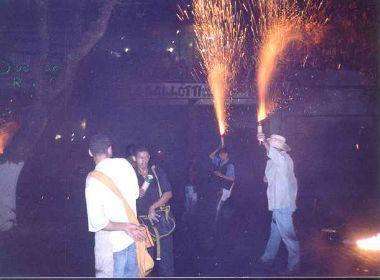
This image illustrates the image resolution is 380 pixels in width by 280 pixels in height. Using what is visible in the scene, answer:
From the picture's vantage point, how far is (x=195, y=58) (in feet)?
44.4

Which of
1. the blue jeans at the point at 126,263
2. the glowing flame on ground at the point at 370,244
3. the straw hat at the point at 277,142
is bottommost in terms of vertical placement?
the glowing flame on ground at the point at 370,244

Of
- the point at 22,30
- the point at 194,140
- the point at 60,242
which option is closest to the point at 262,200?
the point at 194,140

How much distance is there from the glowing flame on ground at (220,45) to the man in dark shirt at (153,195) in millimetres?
7029

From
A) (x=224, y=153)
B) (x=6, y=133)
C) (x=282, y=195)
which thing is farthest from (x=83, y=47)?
(x=282, y=195)

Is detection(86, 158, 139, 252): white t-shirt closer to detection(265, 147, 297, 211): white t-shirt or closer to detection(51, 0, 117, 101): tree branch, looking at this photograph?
detection(265, 147, 297, 211): white t-shirt

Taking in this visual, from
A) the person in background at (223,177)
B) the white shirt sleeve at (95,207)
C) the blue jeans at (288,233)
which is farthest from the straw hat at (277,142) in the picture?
the white shirt sleeve at (95,207)

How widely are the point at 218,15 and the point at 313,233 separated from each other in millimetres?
7046

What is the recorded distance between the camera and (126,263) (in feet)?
13.3

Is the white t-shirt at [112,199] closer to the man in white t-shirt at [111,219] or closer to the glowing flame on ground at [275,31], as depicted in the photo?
the man in white t-shirt at [111,219]

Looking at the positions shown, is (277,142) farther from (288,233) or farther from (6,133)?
(6,133)

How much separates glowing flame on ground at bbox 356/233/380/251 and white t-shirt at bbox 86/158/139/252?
17.4ft

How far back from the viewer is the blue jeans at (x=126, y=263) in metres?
4.00

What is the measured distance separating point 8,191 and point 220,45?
8009mm

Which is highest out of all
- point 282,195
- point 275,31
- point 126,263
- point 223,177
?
point 275,31
